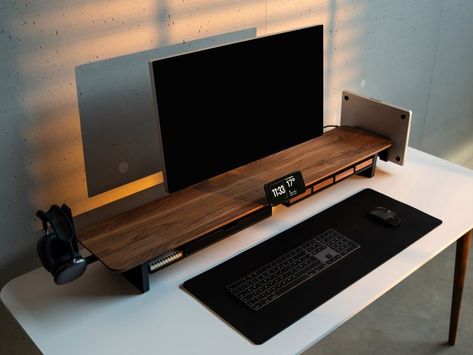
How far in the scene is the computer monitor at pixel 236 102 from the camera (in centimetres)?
152

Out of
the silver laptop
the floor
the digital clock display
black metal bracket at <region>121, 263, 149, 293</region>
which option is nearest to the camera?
black metal bracket at <region>121, 263, 149, 293</region>

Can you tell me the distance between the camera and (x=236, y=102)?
5.46 feet

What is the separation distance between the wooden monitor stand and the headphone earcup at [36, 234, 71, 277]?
7 centimetres

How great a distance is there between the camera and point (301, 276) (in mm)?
1592

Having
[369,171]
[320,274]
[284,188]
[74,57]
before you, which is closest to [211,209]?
[284,188]

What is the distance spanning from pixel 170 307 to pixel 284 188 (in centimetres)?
48

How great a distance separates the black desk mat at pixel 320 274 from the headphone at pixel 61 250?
0.94ft

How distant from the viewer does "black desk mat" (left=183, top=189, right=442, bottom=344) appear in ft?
4.81

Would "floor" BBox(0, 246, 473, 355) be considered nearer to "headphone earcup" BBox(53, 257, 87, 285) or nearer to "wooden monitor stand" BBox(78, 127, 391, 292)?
"wooden monitor stand" BBox(78, 127, 391, 292)

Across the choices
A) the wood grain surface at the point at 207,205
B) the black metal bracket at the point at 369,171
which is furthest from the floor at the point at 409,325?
the wood grain surface at the point at 207,205

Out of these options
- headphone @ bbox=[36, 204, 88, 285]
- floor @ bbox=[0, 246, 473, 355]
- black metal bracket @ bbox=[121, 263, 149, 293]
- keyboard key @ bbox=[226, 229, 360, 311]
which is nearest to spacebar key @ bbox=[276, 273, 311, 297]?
keyboard key @ bbox=[226, 229, 360, 311]

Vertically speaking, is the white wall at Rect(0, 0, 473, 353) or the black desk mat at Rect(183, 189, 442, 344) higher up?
the white wall at Rect(0, 0, 473, 353)

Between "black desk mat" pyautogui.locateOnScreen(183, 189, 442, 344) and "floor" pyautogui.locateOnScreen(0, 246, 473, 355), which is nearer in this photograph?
"black desk mat" pyautogui.locateOnScreen(183, 189, 442, 344)

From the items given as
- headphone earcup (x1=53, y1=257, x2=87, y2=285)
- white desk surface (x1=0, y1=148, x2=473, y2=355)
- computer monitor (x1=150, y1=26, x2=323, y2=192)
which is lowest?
white desk surface (x1=0, y1=148, x2=473, y2=355)
